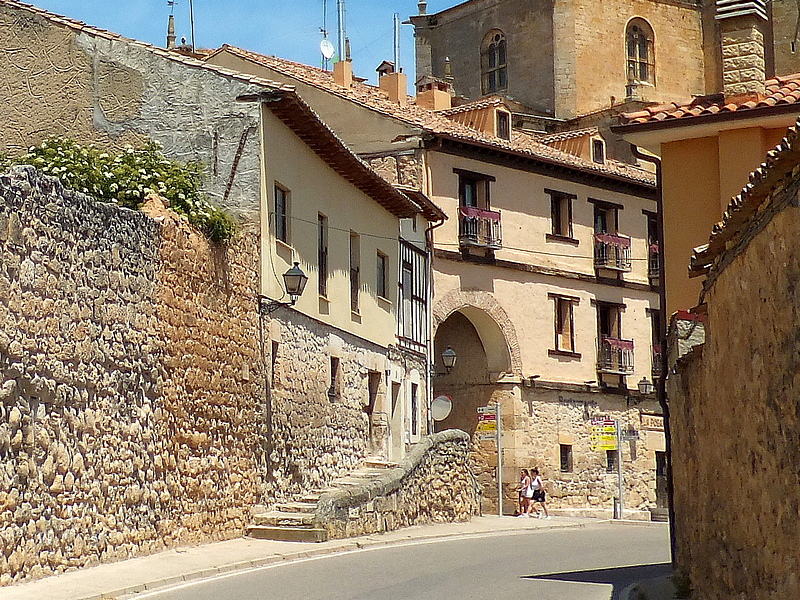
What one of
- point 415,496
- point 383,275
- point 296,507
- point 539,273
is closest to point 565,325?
point 539,273

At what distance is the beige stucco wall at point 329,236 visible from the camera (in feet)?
72.2

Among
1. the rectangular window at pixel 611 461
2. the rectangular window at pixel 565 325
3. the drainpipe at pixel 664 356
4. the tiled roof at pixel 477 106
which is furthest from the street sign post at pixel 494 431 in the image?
the drainpipe at pixel 664 356

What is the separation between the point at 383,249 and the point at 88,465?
13.7 meters

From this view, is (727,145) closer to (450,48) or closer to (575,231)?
(575,231)

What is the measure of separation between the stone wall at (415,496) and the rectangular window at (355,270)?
3141 millimetres

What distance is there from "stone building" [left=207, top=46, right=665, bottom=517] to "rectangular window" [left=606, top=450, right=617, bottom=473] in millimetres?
47

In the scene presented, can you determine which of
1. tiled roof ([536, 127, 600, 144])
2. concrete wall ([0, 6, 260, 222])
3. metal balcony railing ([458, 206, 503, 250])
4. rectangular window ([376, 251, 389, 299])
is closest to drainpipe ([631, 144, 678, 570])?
concrete wall ([0, 6, 260, 222])

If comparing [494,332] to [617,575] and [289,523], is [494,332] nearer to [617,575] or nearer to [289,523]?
[289,523]

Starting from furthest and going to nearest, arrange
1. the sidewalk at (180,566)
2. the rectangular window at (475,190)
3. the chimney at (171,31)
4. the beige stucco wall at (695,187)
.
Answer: the chimney at (171,31), the rectangular window at (475,190), the beige stucco wall at (695,187), the sidewalk at (180,566)

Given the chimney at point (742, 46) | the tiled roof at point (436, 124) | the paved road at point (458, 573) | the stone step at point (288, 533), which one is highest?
the tiled roof at point (436, 124)

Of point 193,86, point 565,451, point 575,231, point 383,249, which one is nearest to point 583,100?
point 575,231

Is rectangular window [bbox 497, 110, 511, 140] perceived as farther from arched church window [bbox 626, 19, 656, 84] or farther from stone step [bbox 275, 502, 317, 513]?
stone step [bbox 275, 502, 317, 513]

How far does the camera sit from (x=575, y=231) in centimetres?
3884

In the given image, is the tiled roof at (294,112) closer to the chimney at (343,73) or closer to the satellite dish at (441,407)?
the satellite dish at (441,407)
